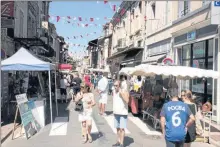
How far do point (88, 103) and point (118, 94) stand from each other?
100cm

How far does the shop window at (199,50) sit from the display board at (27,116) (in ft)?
26.9

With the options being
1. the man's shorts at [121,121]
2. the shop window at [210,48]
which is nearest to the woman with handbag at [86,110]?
the man's shorts at [121,121]

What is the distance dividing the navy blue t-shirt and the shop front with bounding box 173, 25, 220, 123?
25.6ft

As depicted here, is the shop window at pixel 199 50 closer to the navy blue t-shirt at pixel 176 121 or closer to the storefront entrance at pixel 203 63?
the storefront entrance at pixel 203 63

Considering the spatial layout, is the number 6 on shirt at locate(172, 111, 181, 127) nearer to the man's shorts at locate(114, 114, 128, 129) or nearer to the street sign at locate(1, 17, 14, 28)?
the man's shorts at locate(114, 114, 128, 129)

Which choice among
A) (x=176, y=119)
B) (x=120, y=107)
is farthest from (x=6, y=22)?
(x=176, y=119)

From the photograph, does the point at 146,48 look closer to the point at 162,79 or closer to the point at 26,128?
the point at 162,79

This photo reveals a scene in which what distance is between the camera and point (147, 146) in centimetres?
866

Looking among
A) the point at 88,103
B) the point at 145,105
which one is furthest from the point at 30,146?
the point at 145,105

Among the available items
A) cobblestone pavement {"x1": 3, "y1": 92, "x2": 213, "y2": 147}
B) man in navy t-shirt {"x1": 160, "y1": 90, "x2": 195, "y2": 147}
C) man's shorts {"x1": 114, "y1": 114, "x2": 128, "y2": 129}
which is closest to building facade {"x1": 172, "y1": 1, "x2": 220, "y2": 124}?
cobblestone pavement {"x1": 3, "y1": 92, "x2": 213, "y2": 147}

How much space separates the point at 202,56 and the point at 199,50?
1.80ft

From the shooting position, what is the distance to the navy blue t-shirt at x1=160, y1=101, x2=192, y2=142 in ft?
18.3

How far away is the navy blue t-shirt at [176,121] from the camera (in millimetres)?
5592

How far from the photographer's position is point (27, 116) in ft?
32.8
